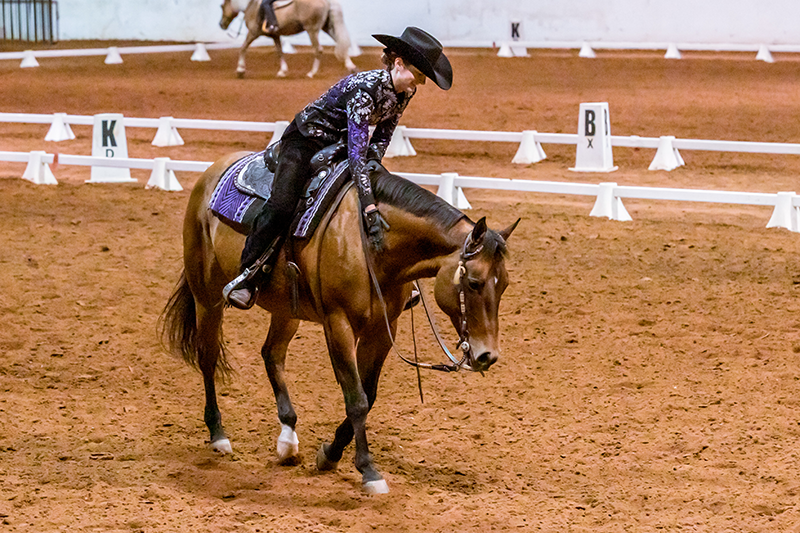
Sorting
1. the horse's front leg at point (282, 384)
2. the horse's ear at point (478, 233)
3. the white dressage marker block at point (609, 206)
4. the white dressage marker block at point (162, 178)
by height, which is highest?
the white dressage marker block at point (162, 178)

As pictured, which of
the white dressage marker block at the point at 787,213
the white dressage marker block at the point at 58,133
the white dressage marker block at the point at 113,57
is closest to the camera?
the white dressage marker block at the point at 787,213

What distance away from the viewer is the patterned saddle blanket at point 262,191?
5012 mm

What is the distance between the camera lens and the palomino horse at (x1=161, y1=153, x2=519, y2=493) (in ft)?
14.6

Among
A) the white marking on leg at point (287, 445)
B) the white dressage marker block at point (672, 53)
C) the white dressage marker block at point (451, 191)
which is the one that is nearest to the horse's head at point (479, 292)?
the white marking on leg at point (287, 445)

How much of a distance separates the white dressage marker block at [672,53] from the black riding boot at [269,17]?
955 cm

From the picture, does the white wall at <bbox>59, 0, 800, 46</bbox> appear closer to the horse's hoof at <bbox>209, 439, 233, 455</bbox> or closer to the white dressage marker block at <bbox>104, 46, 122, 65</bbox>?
the white dressage marker block at <bbox>104, 46, 122, 65</bbox>

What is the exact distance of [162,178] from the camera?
492 inches

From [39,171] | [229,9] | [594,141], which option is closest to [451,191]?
[594,141]

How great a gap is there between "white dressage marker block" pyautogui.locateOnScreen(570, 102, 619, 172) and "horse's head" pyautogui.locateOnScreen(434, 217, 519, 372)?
9.06m

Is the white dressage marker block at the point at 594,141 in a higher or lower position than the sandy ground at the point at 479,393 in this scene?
higher

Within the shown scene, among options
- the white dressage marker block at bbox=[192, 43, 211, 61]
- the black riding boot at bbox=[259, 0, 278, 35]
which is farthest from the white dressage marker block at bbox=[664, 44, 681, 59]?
the white dressage marker block at bbox=[192, 43, 211, 61]

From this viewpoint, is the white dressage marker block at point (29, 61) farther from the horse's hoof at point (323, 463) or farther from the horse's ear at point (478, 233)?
the horse's ear at point (478, 233)

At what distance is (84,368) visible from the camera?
6742 millimetres

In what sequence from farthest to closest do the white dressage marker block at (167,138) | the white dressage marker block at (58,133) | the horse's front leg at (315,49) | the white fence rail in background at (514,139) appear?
the horse's front leg at (315,49), the white dressage marker block at (58,133), the white dressage marker block at (167,138), the white fence rail in background at (514,139)
